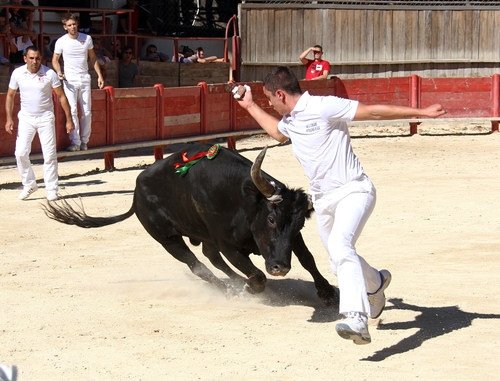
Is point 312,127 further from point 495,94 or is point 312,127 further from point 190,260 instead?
point 495,94

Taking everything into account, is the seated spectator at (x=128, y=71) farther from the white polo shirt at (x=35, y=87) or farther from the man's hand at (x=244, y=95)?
the man's hand at (x=244, y=95)

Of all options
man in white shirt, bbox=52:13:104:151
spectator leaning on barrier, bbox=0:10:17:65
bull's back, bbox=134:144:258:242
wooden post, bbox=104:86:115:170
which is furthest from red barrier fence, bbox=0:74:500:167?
bull's back, bbox=134:144:258:242

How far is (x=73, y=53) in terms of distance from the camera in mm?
11711

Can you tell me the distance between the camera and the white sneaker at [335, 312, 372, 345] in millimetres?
4543

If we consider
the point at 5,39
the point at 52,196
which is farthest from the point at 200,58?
the point at 52,196

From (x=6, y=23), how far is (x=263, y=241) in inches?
394

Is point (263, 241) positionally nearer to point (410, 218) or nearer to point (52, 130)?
→ point (410, 218)

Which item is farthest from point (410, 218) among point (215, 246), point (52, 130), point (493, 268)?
point (52, 130)

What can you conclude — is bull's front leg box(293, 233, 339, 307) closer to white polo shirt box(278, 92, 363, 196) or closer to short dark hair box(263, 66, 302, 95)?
white polo shirt box(278, 92, 363, 196)

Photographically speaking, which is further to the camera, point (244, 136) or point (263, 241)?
point (244, 136)

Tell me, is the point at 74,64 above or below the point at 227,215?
above

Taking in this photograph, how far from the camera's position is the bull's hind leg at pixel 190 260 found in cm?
658

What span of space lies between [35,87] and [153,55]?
7857mm

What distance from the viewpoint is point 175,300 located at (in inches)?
250
